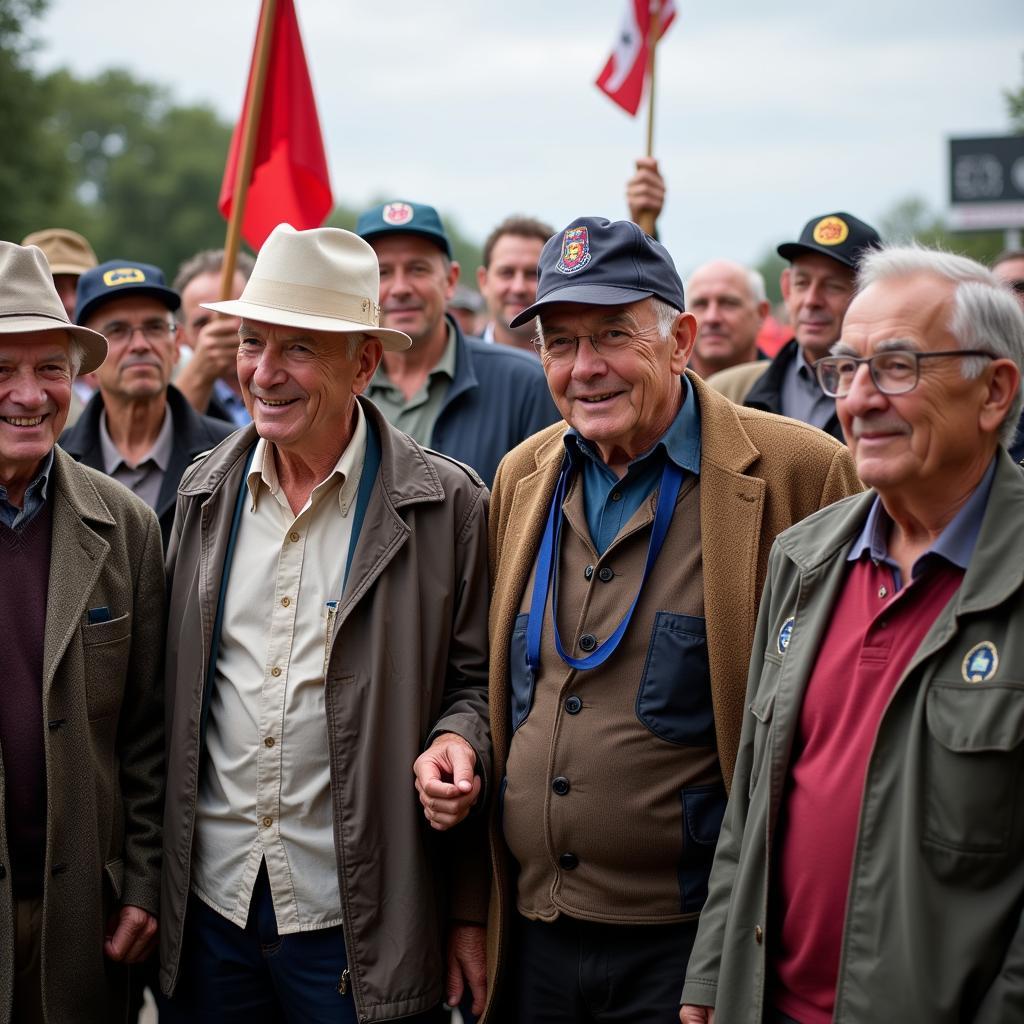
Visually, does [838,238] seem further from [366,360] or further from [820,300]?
[366,360]

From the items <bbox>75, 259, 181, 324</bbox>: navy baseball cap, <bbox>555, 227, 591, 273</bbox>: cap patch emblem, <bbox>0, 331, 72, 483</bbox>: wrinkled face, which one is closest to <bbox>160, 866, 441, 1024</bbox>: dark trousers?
<bbox>0, 331, 72, 483</bbox>: wrinkled face

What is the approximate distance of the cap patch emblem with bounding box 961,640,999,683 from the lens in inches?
101

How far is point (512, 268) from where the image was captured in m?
8.26

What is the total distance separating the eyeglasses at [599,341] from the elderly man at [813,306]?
101 inches

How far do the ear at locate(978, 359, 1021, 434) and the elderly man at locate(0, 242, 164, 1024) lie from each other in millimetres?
2504

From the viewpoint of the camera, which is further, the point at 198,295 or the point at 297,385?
the point at 198,295

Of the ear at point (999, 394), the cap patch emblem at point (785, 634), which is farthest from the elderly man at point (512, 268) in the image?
the ear at point (999, 394)

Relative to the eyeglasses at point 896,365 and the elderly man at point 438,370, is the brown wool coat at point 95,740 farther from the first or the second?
the eyeglasses at point 896,365

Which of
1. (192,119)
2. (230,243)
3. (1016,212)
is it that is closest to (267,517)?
(230,243)

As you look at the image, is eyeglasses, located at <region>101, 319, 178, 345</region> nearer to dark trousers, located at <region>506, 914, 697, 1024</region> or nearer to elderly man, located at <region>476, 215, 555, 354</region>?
elderly man, located at <region>476, 215, 555, 354</region>

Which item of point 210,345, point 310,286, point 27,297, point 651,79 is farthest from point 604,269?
point 651,79

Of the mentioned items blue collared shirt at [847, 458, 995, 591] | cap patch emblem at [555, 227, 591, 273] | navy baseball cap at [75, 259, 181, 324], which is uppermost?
navy baseball cap at [75, 259, 181, 324]

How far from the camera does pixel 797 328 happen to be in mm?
6371

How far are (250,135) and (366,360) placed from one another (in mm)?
2872
